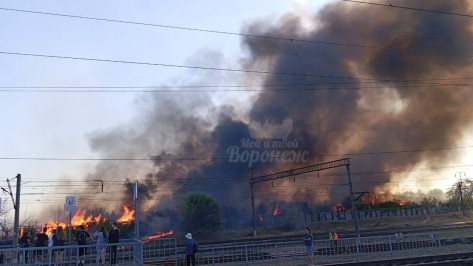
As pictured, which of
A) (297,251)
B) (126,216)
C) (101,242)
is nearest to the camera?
(101,242)

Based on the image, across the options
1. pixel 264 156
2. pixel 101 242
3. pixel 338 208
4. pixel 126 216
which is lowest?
pixel 101 242

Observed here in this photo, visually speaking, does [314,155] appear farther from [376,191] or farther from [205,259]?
[205,259]

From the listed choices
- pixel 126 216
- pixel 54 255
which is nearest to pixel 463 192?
pixel 126 216

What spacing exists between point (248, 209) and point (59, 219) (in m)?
33.2

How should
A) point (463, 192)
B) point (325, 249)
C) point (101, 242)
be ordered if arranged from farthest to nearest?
point (463, 192) → point (325, 249) → point (101, 242)

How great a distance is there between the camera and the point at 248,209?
2638 inches

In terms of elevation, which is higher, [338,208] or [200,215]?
[200,215]

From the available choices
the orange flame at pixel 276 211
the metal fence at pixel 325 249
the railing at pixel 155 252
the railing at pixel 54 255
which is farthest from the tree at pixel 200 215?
the railing at pixel 54 255

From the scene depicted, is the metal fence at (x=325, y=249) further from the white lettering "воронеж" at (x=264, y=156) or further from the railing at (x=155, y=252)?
the white lettering "воронеж" at (x=264, y=156)

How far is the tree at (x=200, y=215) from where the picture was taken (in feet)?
194

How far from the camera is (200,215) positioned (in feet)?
195

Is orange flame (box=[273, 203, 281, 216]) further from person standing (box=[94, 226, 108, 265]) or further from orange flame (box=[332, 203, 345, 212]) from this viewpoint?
person standing (box=[94, 226, 108, 265])

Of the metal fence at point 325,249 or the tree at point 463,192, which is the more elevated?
the tree at point 463,192

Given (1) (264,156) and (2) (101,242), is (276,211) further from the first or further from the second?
(2) (101,242)
